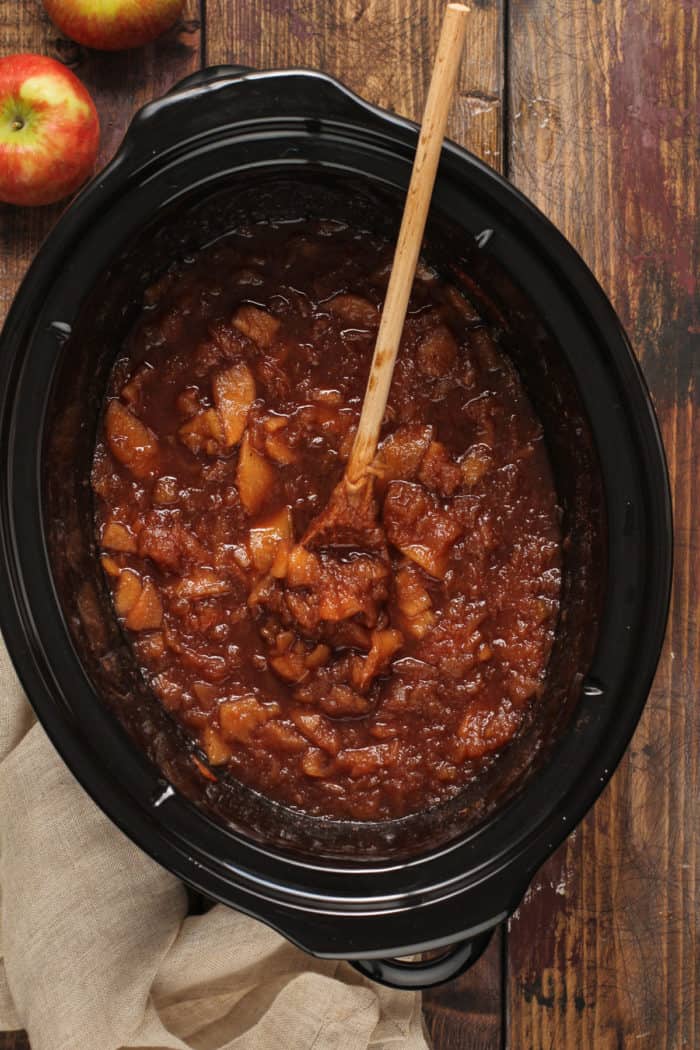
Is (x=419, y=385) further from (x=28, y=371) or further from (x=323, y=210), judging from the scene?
(x=28, y=371)

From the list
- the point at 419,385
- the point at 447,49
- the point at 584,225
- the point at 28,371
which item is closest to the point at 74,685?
the point at 28,371

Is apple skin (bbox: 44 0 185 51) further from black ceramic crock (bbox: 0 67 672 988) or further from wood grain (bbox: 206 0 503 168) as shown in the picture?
black ceramic crock (bbox: 0 67 672 988)

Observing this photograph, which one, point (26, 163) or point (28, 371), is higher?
point (26, 163)

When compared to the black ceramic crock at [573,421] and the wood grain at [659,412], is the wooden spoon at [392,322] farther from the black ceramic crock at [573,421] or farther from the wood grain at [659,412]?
the wood grain at [659,412]

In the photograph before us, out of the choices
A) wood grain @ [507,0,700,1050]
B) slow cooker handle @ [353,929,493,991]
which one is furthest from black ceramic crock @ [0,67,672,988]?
wood grain @ [507,0,700,1050]

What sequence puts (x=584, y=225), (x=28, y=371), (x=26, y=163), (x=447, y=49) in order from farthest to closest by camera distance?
(x=584, y=225), (x=26, y=163), (x=28, y=371), (x=447, y=49)

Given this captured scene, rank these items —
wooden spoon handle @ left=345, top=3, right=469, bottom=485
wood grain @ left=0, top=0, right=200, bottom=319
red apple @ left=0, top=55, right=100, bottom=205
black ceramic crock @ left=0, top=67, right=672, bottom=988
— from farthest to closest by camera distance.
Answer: wood grain @ left=0, top=0, right=200, bottom=319 < red apple @ left=0, top=55, right=100, bottom=205 < black ceramic crock @ left=0, top=67, right=672, bottom=988 < wooden spoon handle @ left=345, top=3, right=469, bottom=485

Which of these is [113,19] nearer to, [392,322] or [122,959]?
[392,322]
